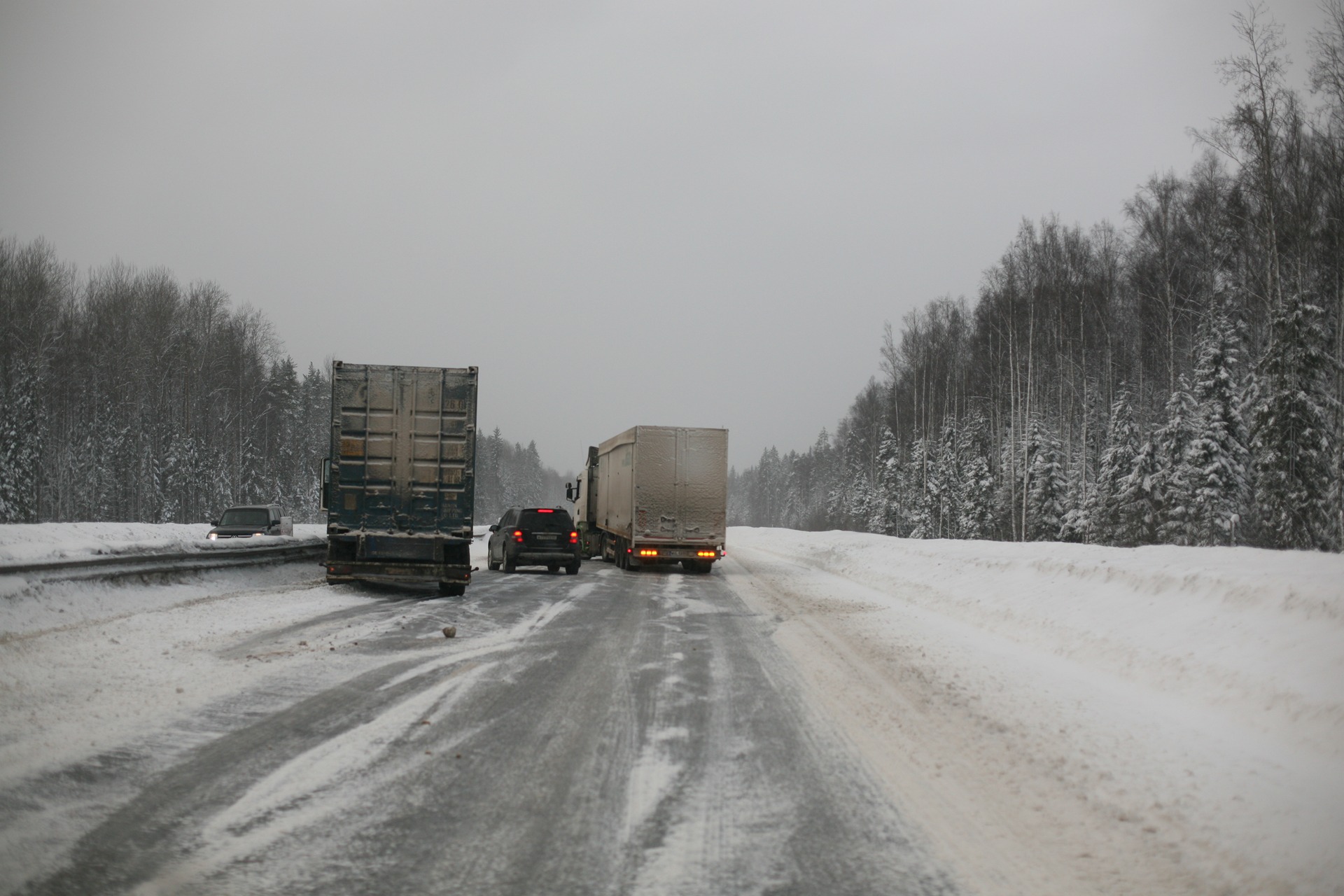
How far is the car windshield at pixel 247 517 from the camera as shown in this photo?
27.0 m

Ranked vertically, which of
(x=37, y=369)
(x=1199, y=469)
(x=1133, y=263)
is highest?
(x=1133, y=263)

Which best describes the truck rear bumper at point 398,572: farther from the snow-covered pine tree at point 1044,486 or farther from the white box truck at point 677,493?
the snow-covered pine tree at point 1044,486

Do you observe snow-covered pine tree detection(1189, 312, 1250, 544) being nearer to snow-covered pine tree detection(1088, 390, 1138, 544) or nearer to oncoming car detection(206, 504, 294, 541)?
snow-covered pine tree detection(1088, 390, 1138, 544)

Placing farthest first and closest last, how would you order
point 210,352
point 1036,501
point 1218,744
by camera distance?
point 210,352
point 1036,501
point 1218,744

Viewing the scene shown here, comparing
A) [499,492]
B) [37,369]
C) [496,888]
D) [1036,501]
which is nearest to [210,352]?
[37,369]

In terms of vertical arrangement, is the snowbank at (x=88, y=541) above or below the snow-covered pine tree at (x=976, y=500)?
below

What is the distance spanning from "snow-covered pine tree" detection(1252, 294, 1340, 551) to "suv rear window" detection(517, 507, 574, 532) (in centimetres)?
2257

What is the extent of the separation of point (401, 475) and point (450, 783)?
462 inches

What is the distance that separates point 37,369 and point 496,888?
2133 inches

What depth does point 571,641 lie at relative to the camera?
10.5 metres

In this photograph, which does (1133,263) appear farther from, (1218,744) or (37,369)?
(37,369)

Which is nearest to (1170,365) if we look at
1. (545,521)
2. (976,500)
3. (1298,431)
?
(1298,431)

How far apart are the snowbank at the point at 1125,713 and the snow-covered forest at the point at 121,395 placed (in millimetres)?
48801

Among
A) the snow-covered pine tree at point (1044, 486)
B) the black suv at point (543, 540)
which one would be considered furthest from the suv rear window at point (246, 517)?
the snow-covered pine tree at point (1044, 486)
